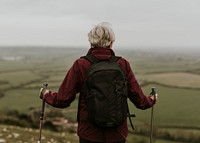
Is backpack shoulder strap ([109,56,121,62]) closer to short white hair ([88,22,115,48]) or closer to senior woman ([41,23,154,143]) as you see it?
senior woman ([41,23,154,143])

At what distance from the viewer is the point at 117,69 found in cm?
495

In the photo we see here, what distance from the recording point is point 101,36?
16.8ft

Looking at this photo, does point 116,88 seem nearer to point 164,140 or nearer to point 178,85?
point 164,140

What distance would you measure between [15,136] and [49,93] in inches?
399

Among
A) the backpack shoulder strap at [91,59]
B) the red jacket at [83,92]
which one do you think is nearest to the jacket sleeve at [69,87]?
the red jacket at [83,92]

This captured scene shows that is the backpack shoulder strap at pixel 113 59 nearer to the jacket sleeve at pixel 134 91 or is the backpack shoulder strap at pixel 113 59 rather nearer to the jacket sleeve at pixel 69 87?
the jacket sleeve at pixel 134 91

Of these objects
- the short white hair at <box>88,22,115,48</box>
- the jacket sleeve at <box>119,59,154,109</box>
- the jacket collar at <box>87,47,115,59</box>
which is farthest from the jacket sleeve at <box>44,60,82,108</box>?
the jacket sleeve at <box>119,59,154,109</box>

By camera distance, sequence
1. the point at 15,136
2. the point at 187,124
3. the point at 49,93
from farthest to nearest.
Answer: the point at 187,124
the point at 15,136
the point at 49,93

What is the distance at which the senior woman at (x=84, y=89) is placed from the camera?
4.98 metres

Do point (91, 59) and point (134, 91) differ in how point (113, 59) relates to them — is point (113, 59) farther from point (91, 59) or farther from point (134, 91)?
point (134, 91)

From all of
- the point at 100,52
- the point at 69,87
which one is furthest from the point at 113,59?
the point at 69,87

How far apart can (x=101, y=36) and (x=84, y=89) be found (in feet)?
2.77

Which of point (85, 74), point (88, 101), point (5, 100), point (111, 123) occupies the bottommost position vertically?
point (5, 100)

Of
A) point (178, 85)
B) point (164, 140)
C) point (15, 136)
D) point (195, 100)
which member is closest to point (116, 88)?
point (15, 136)
